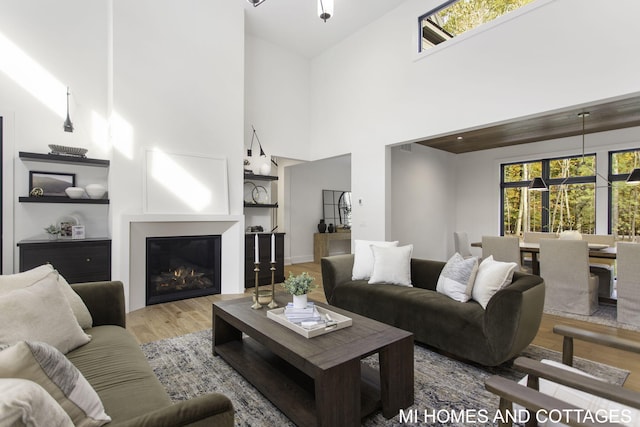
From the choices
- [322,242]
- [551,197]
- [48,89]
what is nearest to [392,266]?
[322,242]

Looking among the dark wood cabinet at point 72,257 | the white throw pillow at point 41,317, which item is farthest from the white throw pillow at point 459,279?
the dark wood cabinet at point 72,257

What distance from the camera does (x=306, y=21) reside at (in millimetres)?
5383

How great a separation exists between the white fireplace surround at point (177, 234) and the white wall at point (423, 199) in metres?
2.79

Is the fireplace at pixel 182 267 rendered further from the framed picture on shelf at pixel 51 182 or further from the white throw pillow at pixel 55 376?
the white throw pillow at pixel 55 376

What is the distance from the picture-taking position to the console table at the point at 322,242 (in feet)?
25.6

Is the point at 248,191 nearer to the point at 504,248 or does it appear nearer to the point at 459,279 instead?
the point at 459,279

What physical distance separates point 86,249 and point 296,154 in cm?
375

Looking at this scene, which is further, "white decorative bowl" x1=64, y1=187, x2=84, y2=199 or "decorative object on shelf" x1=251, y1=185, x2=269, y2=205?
"decorative object on shelf" x1=251, y1=185, x2=269, y2=205

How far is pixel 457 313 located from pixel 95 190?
4.35 metres

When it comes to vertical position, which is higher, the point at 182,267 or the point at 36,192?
the point at 36,192

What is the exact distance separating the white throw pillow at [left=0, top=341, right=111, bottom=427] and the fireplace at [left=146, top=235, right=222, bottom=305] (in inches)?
141

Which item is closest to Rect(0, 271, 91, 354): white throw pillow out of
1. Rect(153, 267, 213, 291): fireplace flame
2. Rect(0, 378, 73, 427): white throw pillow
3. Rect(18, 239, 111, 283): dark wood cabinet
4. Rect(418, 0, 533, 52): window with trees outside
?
Rect(0, 378, 73, 427): white throw pillow

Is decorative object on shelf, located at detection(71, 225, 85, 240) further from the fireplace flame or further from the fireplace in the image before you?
the fireplace flame

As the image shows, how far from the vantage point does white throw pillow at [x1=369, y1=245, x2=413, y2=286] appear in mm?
3475
